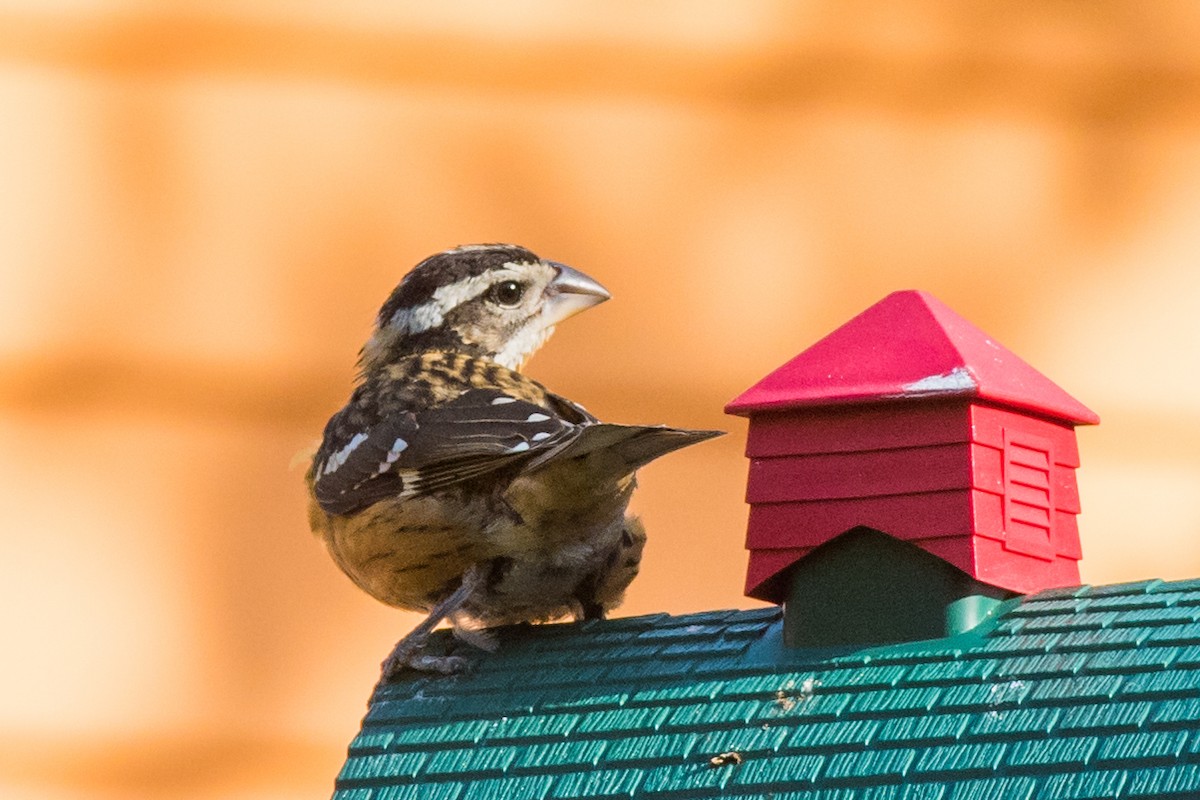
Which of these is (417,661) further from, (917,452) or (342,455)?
(917,452)

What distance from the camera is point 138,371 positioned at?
5781 millimetres

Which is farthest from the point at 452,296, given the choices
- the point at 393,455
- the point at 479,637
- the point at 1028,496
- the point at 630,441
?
the point at 1028,496

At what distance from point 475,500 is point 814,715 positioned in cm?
95

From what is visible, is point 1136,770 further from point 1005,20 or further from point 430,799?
point 1005,20

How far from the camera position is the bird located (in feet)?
12.3

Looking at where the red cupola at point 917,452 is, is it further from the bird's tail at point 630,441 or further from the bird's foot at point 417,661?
the bird's foot at point 417,661

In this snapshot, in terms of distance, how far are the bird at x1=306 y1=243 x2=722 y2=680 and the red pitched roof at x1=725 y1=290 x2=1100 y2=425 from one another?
0.23 meters

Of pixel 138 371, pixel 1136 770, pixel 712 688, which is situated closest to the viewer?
pixel 1136 770

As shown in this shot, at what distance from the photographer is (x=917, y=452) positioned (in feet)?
11.1

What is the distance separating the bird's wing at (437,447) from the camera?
12.3 ft

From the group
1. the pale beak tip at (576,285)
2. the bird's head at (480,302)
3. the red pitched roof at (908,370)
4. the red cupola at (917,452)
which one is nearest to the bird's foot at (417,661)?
the red cupola at (917,452)

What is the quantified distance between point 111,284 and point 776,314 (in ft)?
6.19

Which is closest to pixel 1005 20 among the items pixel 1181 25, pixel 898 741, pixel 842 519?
pixel 1181 25

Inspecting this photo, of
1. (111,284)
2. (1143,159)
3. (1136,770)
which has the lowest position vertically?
(1136,770)
